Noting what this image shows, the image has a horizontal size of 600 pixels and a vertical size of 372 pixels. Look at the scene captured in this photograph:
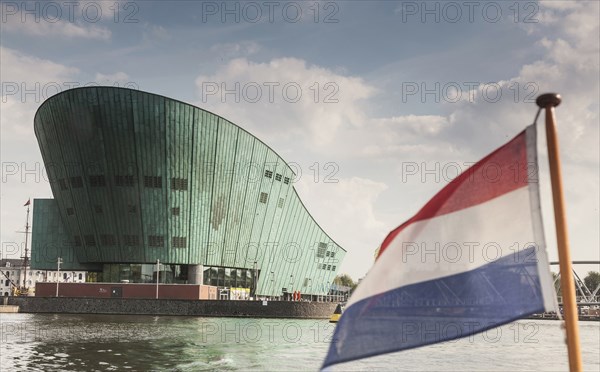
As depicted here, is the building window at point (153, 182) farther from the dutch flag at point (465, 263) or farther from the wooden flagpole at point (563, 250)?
the wooden flagpole at point (563, 250)

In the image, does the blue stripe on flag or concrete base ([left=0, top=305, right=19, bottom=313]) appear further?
concrete base ([left=0, top=305, right=19, bottom=313])

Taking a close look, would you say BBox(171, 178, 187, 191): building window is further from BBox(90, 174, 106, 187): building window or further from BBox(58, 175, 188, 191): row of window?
BBox(90, 174, 106, 187): building window

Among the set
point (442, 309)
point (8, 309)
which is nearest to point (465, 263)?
point (442, 309)

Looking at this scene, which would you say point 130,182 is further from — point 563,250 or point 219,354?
point 563,250

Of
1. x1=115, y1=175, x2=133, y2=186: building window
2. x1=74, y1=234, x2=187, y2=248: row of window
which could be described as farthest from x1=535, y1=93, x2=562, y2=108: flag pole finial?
x1=74, y1=234, x2=187, y2=248: row of window

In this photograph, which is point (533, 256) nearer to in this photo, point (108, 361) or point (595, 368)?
point (108, 361)

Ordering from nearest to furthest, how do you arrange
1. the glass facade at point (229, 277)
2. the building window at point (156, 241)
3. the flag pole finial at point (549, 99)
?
1. the flag pole finial at point (549, 99)
2. the building window at point (156, 241)
3. the glass facade at point (229, 277)

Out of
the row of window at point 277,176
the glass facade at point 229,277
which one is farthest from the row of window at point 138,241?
the row of window at point 277,176
